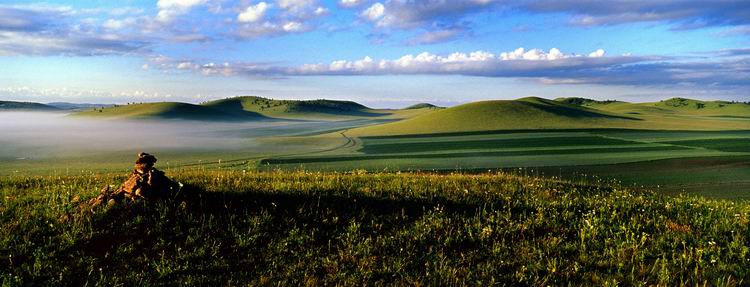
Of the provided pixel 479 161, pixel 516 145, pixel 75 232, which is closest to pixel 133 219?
pixel 75 232

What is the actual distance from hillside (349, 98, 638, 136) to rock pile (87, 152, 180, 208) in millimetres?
89670

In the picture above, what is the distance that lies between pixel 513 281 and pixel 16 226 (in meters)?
9.96

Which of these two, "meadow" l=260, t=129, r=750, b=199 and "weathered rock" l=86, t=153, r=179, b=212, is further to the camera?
"meadow" l=260, t=129, r=750, b=199

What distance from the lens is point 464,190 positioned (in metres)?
15.8

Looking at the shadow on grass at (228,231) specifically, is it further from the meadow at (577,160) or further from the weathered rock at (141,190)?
the meadow at (577,160)

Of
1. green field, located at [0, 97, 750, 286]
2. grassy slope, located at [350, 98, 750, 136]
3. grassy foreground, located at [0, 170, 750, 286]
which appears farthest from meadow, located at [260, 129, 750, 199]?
grassy slope, located at [350, 98, 750, 136]

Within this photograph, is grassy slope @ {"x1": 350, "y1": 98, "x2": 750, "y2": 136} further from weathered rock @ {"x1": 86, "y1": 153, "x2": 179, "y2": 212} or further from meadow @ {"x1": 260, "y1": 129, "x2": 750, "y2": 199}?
weathered rock @ {"x1": 86, "y1": 153, "x2": 179, "y2": 212}

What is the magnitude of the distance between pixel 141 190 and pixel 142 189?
0.03 m

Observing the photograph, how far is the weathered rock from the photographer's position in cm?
1202

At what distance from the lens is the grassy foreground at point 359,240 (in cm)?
952

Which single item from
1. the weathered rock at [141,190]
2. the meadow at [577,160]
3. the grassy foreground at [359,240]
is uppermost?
the weathered rock at [141,190]

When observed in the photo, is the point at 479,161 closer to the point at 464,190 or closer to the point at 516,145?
the point at 516,145

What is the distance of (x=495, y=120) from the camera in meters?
122

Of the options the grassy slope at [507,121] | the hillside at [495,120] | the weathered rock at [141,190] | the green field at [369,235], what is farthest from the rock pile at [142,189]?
the hillside at [495,120]
